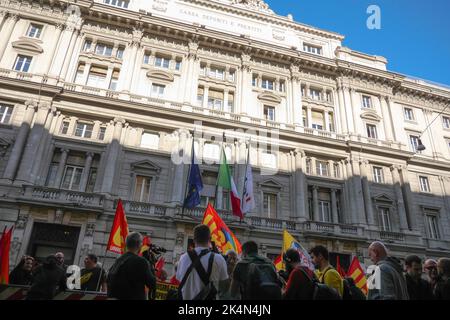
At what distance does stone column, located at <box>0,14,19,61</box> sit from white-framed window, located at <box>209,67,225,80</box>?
46.9 feet

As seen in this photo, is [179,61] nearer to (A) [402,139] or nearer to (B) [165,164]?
(B) [165,164]

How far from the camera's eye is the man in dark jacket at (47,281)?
495 centimetres

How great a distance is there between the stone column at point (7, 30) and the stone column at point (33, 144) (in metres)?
5.39

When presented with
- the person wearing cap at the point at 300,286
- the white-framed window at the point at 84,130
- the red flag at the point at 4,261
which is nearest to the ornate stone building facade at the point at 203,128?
the white-framed window at the point at 84,130

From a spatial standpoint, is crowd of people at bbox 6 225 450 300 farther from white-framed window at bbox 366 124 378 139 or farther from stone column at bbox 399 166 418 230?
white-framed window at bbox 366 124 378 139

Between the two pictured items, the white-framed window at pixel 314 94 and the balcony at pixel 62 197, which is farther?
the white-framed window at pixel 314 94

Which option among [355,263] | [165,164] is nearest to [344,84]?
[165,164]

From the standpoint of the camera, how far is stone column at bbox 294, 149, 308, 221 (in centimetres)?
2083

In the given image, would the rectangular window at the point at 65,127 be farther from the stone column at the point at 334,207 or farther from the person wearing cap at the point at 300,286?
the person wearing cap at the point at 300,286

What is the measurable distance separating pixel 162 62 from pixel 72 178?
11166 mm

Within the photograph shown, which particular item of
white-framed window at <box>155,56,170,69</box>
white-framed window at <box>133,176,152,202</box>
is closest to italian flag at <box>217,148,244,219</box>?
white-framed window at <box>133,176,152,202</box>

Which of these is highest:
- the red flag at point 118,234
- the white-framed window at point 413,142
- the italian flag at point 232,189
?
the white-framed window at point 413,142

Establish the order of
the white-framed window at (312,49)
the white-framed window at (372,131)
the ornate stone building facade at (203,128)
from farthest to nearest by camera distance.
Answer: the white-framed window at (312,49) → the white-framed window at (372,131) → the ornate stone building facade at (203,128)

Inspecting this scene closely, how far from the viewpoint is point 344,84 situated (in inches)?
1061
